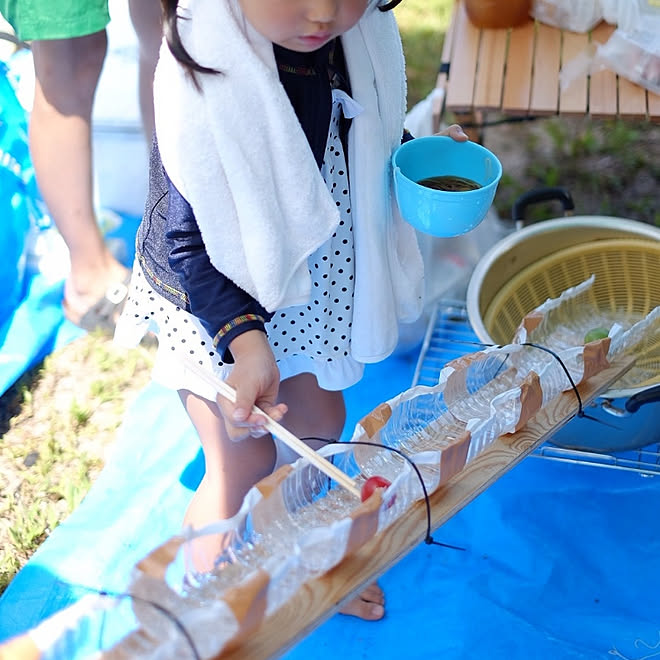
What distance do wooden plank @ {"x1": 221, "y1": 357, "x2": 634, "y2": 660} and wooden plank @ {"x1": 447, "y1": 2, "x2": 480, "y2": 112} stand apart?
86 centimetres

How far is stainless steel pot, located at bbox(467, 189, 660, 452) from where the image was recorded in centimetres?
142

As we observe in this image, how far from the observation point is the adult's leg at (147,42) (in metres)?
1.91

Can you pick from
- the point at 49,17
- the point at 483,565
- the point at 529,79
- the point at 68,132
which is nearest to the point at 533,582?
the point at 483,565

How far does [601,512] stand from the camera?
1617 millimetres

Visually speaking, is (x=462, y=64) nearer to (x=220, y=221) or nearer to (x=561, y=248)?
(x=561, y=248)

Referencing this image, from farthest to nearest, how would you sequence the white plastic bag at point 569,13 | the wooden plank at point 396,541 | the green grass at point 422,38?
the green grass at point 422,38 < the white plastic bag at point 569,13 < the wooden plank at point 396,541

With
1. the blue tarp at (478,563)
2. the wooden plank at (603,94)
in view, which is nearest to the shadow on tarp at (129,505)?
the blue tarp at (478,563)

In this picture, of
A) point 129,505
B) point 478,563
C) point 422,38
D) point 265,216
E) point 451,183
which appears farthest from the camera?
point 422,38

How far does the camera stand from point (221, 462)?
130cm

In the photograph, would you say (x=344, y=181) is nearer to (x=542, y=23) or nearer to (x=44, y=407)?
(x=44, y=407)

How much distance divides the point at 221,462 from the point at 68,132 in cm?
97

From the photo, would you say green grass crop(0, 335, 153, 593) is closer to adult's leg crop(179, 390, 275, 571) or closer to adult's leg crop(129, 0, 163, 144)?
adult's leg crop(179, 390, 275, 571)

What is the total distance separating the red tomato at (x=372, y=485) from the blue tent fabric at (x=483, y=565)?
1.88 ft

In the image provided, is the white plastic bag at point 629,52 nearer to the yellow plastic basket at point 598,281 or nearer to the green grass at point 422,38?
the yellow plastic basket at point 598,281
